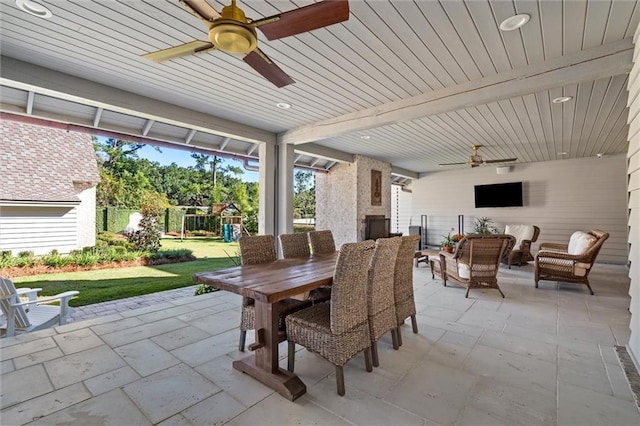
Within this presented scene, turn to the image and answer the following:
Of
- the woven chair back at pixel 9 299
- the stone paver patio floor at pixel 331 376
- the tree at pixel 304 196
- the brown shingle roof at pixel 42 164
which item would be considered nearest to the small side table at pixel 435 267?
the stone paver patio floor at pixel 331 376

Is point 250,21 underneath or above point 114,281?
above

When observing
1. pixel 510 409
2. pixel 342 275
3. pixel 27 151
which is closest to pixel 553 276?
pixel 510 409

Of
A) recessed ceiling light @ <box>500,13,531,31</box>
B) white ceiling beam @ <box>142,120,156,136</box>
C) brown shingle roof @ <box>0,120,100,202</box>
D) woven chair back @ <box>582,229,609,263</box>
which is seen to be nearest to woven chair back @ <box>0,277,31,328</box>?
white ceiling beam @ <box>142,120,156,136</box>

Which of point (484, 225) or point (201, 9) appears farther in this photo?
point (484, 225)

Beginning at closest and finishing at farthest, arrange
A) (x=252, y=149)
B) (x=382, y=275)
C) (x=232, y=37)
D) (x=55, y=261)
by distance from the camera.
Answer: (x=232, y=37) < (x=382, y=275) < (x=252, y=149) < (x=55, y=261)

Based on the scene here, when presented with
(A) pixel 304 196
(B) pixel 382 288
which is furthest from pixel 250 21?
(A) pixel 304 196

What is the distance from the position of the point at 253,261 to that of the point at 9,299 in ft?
7.70

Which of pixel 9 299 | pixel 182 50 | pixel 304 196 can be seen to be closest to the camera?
pixel 182 50

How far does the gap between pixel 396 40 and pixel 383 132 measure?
3.10 meters

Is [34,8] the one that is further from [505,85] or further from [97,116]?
[505,85]

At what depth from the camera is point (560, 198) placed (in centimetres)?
802

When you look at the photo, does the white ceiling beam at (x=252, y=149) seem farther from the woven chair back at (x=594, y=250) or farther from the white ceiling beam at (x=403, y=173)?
the woven chair back at (x=594, y=250)

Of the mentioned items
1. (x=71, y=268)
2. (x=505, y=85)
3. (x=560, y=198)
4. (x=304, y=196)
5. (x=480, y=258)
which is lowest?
(x=71, y=268)

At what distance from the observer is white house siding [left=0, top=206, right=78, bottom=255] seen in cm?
669
